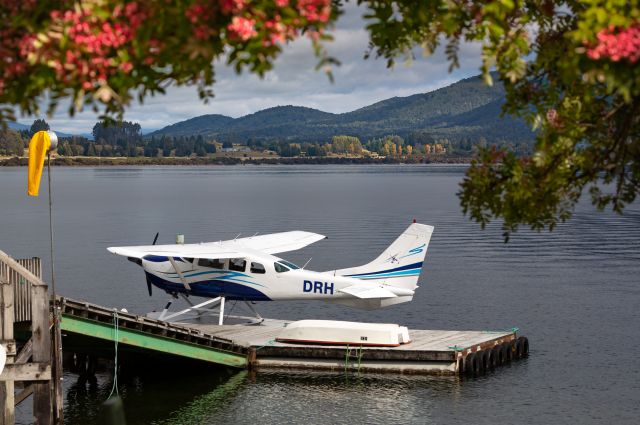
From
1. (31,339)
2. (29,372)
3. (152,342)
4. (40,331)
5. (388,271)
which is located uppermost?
(40,331)

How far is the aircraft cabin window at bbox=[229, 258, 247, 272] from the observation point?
1449 inches

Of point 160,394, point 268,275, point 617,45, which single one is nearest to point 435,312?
point 268,275

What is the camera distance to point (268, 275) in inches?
1441

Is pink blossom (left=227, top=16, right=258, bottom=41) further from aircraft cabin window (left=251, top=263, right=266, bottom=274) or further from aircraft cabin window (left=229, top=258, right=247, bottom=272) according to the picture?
aircraft cabin window (left=229, top=258, right=247, bottom=272)

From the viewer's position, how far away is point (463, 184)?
939 centimetres

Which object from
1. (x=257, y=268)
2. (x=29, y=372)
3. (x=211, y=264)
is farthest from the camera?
(x=211, y=264)

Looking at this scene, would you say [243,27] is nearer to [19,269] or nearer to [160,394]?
[19,269]

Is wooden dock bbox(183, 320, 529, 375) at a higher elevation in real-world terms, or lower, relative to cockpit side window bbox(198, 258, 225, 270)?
lower

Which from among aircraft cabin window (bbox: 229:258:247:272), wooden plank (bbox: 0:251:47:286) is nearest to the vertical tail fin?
aircraft cabin window (bbox: 229:258:247:272)

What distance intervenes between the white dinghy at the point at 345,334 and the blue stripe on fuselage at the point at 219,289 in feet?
6.90

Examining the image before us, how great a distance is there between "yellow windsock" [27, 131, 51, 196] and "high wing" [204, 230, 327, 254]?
11720 millimetres

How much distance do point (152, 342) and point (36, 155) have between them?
801 cm

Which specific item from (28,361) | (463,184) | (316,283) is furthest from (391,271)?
(463,184)

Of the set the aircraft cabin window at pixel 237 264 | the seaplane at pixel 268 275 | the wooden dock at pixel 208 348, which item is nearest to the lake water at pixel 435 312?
the wooden dock at pixel 208 348
